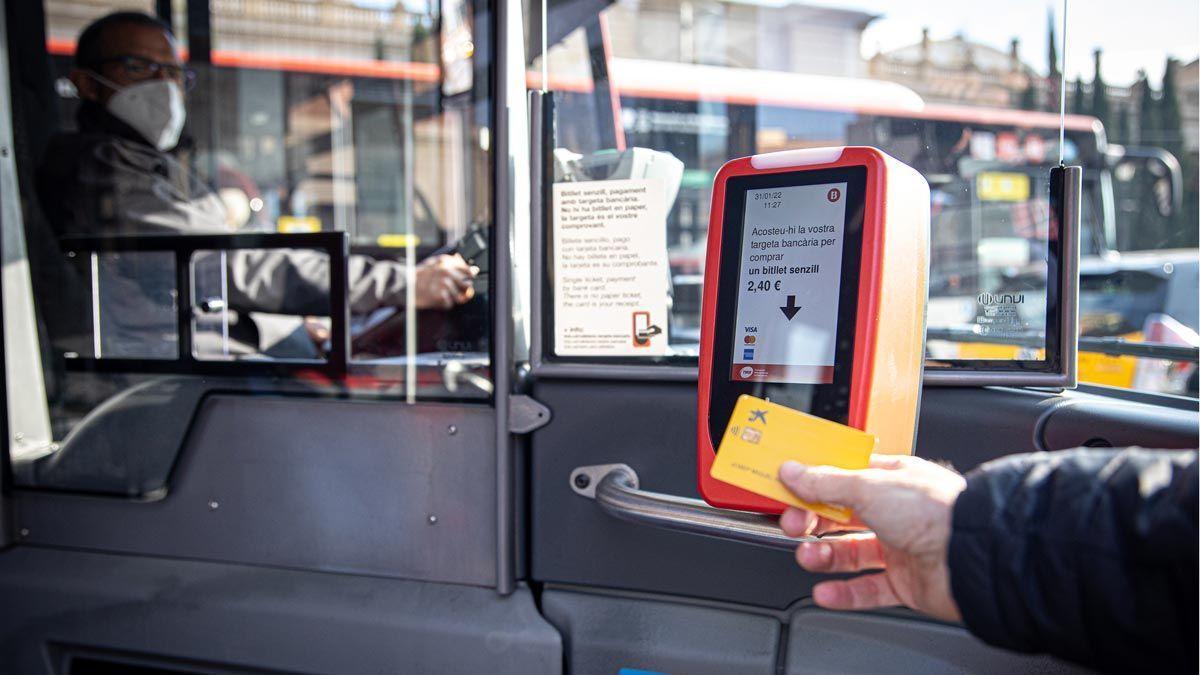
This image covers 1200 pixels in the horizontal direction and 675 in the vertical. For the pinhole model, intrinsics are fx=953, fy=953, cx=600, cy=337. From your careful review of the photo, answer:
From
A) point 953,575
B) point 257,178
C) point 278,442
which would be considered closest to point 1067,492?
point 953,575

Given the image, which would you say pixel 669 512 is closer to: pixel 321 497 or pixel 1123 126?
pixel 321 497

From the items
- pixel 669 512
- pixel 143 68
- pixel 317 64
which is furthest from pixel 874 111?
pixel 317 64

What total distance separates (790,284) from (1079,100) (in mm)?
2311

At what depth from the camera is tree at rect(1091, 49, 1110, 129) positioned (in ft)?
7.77

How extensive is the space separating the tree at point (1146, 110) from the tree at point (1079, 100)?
6.6 inches

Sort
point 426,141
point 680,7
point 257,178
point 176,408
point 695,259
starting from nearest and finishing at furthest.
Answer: point 176,408
point 695,259
point 426,141
point 257,178
point 680,7

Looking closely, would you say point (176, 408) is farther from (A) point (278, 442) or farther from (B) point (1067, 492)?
(B) point (1067, 492)

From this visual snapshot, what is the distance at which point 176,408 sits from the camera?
1.75 metres

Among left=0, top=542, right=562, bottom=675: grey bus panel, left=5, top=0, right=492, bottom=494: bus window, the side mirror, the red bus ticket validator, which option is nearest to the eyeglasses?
left=5, top=0, right=492, bottom=494: bus window

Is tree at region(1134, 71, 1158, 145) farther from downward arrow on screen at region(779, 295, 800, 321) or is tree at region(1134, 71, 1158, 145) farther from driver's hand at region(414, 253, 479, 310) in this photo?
downward arrow on screen at region(779, 295, 800, 321)

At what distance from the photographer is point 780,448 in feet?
3.00

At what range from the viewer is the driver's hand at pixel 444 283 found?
1.65 meters

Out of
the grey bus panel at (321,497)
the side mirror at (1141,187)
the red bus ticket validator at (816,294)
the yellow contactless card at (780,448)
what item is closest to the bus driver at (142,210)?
the grey bus panel at (321,497)

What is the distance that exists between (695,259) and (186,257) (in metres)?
1.19
